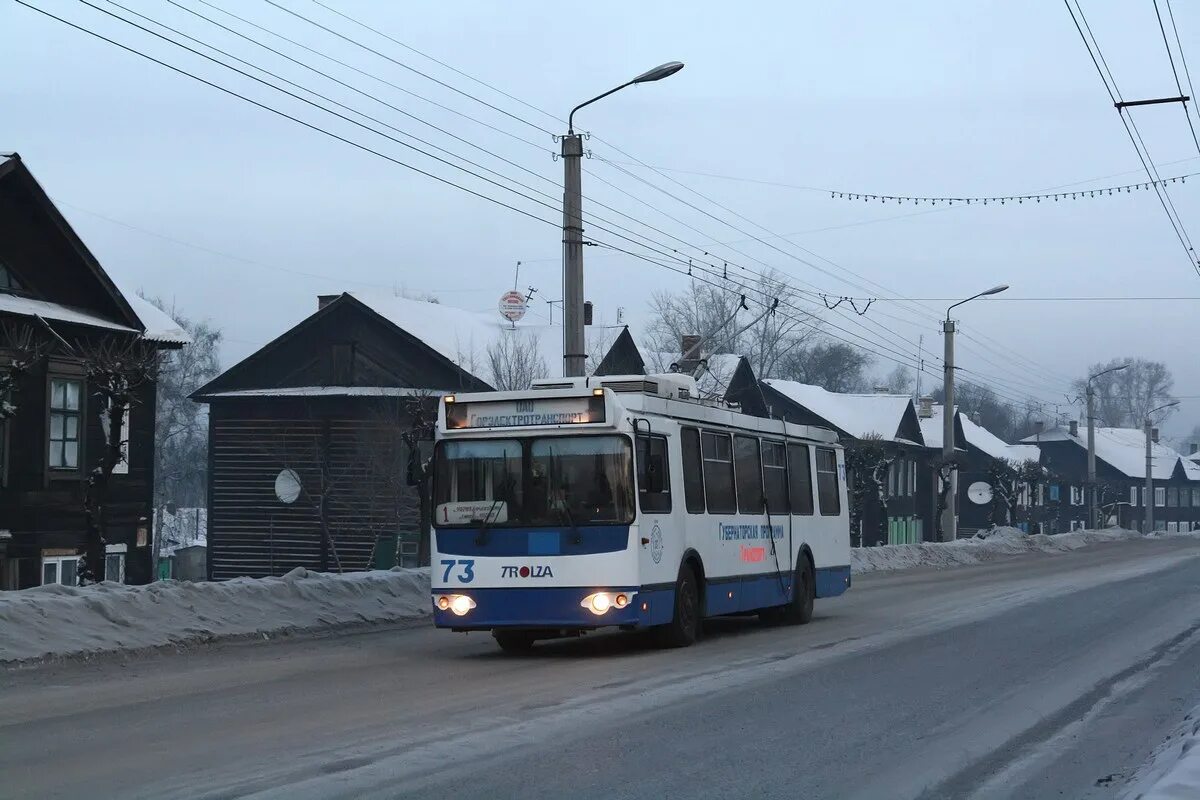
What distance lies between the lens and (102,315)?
2938cm

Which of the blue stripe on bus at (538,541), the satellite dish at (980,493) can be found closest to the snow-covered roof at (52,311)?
the blue stripe on bus at (538,541)

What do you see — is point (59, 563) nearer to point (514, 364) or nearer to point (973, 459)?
point (514, 364)

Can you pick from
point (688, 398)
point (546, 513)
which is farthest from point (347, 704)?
point (688, 398)

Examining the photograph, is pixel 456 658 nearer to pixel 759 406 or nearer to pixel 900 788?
pixel 900 788

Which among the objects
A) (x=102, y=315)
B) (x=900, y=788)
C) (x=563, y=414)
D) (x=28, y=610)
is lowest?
(x=900, y=788)

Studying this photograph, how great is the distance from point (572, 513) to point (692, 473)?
2103mm

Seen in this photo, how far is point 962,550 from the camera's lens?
47812 millimetres

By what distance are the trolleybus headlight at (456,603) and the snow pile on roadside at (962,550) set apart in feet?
64.5

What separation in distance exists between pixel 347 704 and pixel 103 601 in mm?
5364

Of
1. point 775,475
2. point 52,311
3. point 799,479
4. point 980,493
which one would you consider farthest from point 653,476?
point 980,493

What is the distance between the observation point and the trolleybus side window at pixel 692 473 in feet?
53.5

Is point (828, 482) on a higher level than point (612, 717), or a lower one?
higher

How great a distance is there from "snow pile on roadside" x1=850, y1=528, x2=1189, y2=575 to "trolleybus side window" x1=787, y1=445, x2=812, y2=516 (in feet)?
41.7

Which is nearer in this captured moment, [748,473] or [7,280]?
[748,473]
